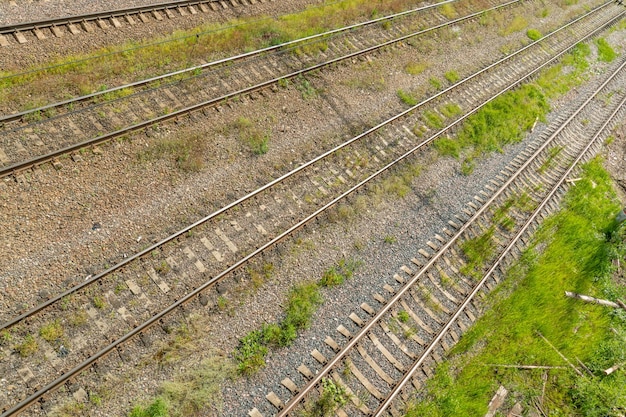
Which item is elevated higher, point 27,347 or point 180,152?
point 180,152

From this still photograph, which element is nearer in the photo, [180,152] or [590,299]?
[180,152]

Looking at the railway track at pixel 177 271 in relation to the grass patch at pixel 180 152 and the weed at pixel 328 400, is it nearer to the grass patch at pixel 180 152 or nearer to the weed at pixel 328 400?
the grass patch at pixel 180 152

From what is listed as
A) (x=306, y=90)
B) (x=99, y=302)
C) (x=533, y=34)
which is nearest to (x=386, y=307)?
(x=99, y=302)

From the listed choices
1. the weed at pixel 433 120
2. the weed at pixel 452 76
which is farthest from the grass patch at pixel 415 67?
the weed at pixel 433 120

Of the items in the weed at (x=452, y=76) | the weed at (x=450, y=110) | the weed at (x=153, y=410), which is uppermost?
the weed at (x=452, y=76)

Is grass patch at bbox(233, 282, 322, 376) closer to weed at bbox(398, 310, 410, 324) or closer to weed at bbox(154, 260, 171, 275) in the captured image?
weed at bbox(398, 310, 410, 324)

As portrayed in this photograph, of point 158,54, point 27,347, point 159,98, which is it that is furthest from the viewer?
point 158,54

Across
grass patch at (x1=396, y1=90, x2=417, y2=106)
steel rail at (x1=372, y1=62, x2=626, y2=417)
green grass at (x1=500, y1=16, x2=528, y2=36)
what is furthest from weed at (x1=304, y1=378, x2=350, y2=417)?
green grass at (x1=500, y1=16, x2=528, y2=36)

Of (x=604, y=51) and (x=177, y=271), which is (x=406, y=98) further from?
(x=604, y=51)
